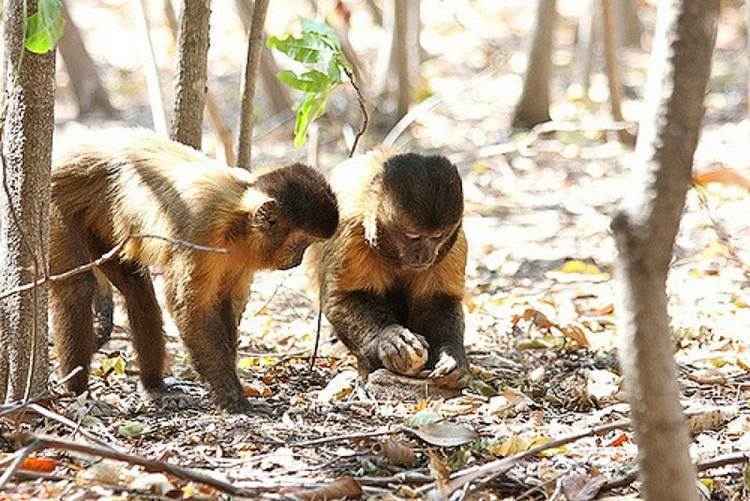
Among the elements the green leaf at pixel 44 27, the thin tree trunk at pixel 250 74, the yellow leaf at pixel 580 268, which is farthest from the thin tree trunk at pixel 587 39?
the green leaf at pixel 44 27

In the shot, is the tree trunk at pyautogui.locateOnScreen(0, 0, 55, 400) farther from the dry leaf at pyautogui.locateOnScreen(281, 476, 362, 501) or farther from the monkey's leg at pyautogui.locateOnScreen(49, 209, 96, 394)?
the dry leaf at pyautogui.locateOnScreen(281, 476, 362, 501)

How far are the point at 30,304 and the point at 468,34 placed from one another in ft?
39.4

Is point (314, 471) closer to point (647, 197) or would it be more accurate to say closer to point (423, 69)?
point (647, 197)

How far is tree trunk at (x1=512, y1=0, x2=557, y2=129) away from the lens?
10.7 metres

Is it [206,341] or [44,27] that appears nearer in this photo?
[44,27]

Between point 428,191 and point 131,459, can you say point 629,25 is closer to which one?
point 428,191

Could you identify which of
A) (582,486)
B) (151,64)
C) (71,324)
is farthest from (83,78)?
(582,486)

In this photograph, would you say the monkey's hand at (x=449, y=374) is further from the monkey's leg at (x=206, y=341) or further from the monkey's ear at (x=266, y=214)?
the monkey's ear at (x=266, y=214)

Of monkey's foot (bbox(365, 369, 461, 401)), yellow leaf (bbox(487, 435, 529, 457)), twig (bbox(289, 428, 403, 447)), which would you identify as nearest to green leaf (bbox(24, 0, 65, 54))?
twig (bbox(289, 428, 403, 447))

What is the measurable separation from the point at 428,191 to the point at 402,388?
83 centimetres

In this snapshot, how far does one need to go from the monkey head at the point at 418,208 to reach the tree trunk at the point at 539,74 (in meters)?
5.36

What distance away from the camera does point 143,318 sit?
565 cm

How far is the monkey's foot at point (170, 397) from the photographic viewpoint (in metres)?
5.31

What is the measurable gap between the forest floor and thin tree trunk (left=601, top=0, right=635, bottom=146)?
0.46 meters
